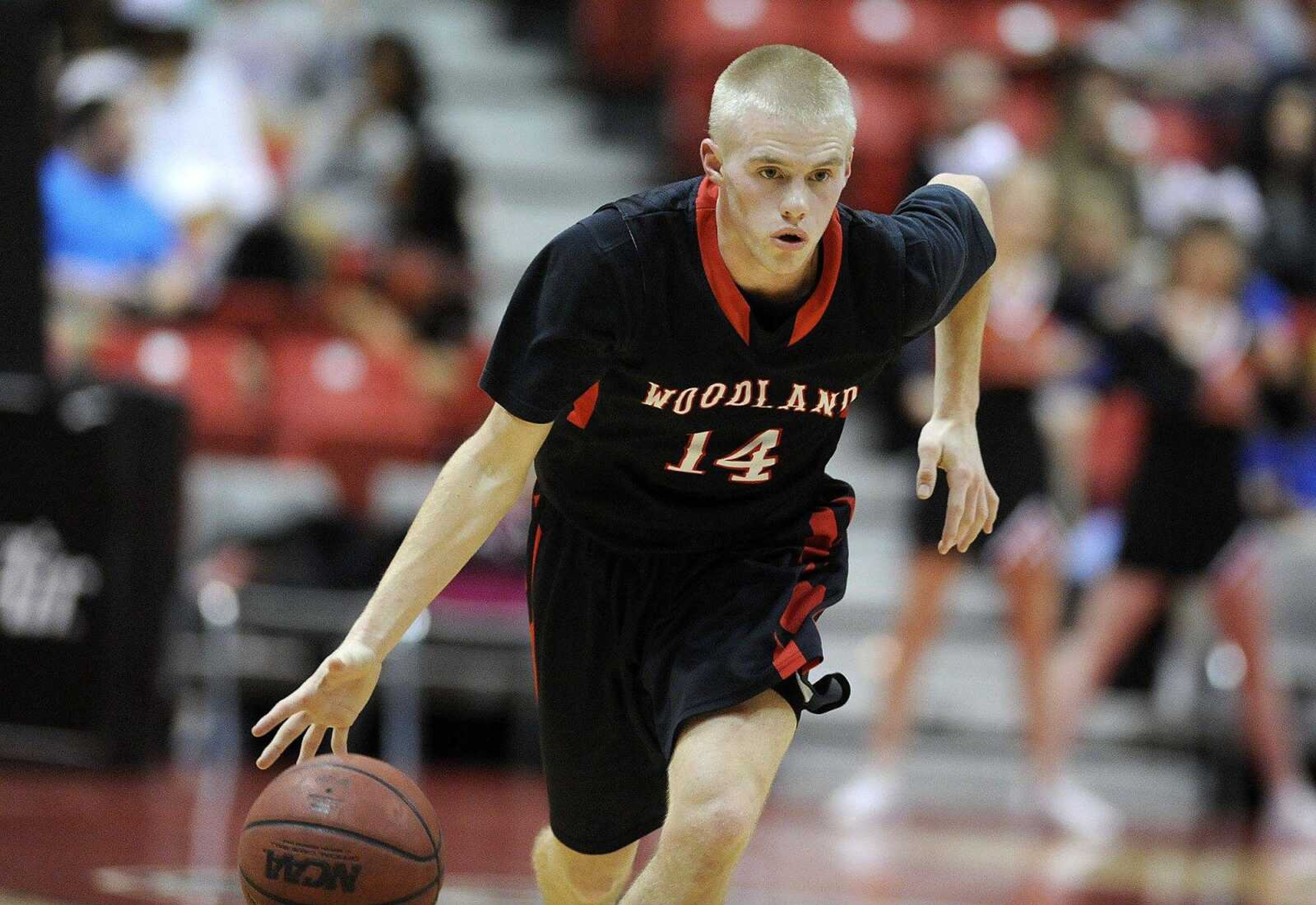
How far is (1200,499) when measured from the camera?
8891 mm

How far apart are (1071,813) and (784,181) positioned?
5.33 meters

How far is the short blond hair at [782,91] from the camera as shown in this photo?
3637 millimetres

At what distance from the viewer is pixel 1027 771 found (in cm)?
934

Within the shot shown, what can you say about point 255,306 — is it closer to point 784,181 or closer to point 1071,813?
point 1071,813

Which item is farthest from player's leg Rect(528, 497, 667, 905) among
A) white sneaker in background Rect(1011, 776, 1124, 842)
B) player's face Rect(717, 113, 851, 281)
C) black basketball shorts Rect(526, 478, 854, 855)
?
white sneaker in background Rect(1011, 776, 1124, 842)

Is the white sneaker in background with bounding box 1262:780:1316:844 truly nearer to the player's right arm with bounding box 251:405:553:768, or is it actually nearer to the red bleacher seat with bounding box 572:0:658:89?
the player's right arm with bounding box 251:405:553:768

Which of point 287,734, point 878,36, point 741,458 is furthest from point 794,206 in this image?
point 878,36

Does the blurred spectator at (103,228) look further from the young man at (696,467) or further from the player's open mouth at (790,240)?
the player's open mouth at (790,240)

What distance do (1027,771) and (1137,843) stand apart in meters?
1.32

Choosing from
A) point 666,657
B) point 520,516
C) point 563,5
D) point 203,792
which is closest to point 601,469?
point 666,657

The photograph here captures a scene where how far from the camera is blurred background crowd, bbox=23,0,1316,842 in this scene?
884cm

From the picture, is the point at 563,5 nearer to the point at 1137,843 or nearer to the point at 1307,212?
the point at 1307,212

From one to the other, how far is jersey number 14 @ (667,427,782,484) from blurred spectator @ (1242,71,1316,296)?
28.3ft

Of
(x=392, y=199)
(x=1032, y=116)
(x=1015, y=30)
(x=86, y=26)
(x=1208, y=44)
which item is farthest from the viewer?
(x=1208, y=44)
